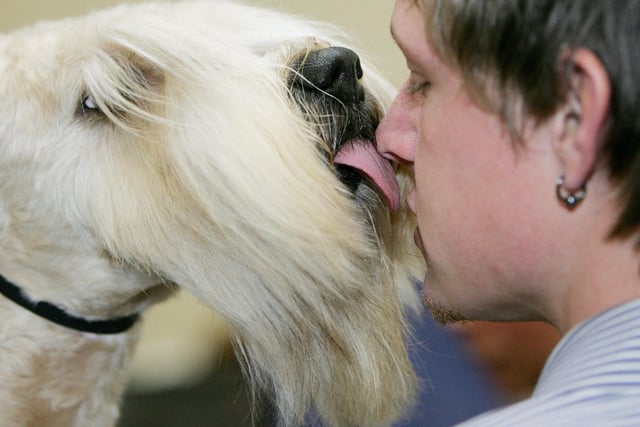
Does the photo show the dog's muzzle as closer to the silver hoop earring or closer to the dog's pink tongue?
the dog's pink tongue

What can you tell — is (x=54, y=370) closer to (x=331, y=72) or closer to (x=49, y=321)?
(x=49, y=321)

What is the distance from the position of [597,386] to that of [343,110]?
0.45m

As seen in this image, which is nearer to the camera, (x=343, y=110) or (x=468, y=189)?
(x=468, y=189)

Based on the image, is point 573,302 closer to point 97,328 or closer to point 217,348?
point 97,328

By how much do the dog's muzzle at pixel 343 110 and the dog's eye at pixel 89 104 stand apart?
23 cm

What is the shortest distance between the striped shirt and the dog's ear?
1.74 feet

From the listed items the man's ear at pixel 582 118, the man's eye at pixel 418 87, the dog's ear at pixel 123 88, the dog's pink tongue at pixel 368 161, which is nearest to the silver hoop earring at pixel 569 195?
the man's ear at pixel 582 118

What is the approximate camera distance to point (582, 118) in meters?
0.62

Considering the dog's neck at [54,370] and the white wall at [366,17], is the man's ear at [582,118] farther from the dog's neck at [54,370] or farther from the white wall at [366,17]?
the white wall at [366,17]

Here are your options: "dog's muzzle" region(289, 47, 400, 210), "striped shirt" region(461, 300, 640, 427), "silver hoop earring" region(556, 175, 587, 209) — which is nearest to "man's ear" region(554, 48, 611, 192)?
"silver hoop earring" region(556, 175, 587, 209)

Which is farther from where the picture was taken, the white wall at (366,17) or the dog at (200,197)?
the white wall at (366,17)

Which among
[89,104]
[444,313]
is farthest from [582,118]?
[89,104]

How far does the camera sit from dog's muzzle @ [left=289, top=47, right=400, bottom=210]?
923mm

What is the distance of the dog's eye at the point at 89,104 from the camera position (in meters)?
0.97
